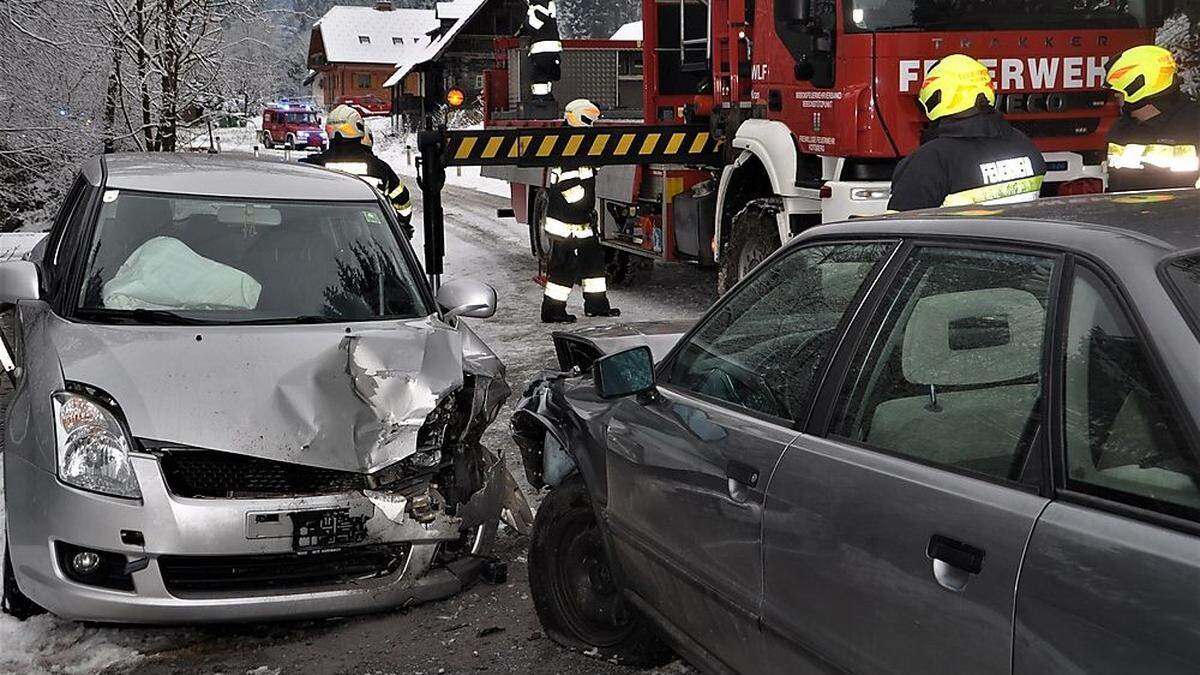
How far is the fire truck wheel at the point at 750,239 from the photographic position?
952 centimetres

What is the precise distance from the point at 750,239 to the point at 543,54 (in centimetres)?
601

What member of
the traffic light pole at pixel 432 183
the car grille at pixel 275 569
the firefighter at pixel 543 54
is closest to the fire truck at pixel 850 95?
the traffic light pole at pixel 432 183

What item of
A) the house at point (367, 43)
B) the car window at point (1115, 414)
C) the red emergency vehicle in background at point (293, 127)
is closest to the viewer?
the car window at point (1115, 414)

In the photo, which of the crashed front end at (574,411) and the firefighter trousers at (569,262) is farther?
the firefighter trousers at (569,262)

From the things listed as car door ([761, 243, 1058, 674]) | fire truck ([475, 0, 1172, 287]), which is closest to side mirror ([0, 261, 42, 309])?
car door ([761, 243, 1058, 674])

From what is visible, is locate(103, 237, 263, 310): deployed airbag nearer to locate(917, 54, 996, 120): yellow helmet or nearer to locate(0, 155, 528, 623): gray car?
locate(0, 155, 528, 623): gray car

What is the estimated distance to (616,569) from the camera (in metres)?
3.80

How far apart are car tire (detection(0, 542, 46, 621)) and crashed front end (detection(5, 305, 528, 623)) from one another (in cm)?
19

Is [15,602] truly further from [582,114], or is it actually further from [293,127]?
[293,127]

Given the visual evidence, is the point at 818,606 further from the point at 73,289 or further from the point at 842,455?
the point at 73,289

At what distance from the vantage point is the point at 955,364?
2.68m

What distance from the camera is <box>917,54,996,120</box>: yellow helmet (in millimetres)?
5680

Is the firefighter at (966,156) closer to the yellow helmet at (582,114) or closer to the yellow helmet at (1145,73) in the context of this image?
the yellow helmet at (1145,73)

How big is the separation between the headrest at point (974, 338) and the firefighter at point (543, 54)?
12.5m
